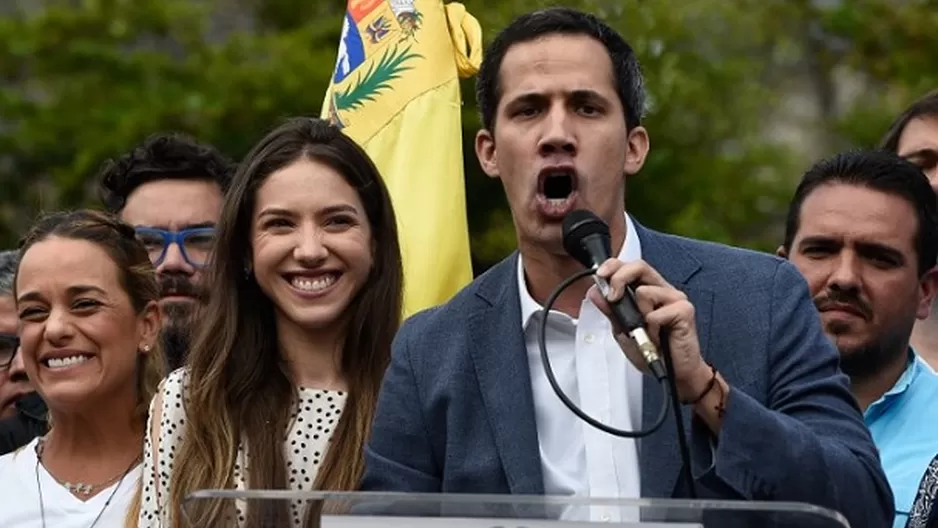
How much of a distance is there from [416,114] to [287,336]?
3.67ft

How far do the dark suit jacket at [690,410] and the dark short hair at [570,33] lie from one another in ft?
1.00

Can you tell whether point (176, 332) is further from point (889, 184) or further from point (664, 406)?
point (664, 406)

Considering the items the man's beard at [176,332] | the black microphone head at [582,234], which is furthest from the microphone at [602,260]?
the man's beard at [176,332]

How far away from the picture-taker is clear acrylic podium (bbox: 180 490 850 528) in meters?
3.66

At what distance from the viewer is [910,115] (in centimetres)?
693

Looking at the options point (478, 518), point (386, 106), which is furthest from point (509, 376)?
point (386, 106)

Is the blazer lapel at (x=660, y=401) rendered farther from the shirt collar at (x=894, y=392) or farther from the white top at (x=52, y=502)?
the white top at (x=52, y=502)

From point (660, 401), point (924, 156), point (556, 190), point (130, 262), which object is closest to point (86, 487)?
point (130, 262)

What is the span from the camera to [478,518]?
3701mm

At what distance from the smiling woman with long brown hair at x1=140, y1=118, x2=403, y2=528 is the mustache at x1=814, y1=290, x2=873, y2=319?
3.72 ft

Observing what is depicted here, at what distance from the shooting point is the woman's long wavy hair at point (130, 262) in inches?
241

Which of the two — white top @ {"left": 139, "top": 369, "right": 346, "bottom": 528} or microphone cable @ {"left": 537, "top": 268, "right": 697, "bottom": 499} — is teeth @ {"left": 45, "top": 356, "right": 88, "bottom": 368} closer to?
white top @ {"left": 139, "top": 369, "right": 346, "bottom": 528}

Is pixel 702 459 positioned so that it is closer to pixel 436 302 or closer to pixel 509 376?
pixel 509 376

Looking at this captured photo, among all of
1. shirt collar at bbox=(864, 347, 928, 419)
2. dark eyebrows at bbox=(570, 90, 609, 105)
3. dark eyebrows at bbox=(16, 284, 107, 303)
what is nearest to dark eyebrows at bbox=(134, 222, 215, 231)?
dark eyebrows at bbox=(16, 284, 107, 303)
